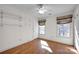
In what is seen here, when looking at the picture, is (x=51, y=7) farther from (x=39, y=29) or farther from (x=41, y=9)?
(x=39, y=29)

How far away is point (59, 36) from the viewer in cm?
159

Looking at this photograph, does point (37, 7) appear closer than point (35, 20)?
Yes

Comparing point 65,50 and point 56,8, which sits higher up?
point 56,8

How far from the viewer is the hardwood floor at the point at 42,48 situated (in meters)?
1.50

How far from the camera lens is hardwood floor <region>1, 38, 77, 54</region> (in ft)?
4.92

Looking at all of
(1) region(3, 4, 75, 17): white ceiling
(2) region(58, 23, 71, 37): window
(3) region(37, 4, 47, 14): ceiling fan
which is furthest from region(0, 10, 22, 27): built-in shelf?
(2) region(58, 23, 71, 37): window

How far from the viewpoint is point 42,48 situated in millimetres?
1607
